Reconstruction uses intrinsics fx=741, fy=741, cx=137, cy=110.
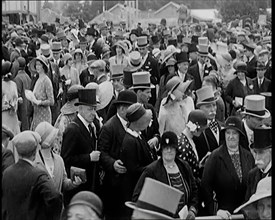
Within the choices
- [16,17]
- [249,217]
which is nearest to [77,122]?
[249,217]

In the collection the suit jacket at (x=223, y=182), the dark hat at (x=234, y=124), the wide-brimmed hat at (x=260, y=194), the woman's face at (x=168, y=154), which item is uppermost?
the dark hat at (x=234, y=124)

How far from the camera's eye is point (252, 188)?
21.8 feet

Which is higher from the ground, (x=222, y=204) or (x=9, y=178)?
(x=9, y=178)

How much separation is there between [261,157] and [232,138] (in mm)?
607

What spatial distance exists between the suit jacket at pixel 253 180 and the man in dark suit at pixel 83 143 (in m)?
1.72

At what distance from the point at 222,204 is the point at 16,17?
1056 inches

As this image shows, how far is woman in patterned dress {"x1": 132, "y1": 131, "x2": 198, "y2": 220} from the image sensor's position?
6.72m

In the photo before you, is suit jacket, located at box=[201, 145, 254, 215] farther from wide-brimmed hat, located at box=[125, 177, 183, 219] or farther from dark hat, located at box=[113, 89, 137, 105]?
wide-brimmed hat, located at box=[125, 177, 183, 219]

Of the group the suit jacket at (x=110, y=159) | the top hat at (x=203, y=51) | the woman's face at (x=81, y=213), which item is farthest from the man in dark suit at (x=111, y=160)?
the top hat at (x=203, y=51)

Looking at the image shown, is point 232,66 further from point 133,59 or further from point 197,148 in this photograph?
point 197,148

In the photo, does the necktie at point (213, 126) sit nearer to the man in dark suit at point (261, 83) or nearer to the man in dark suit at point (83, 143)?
the man in dark suit at point (83, 143)

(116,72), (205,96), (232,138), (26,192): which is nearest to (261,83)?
(116,72)

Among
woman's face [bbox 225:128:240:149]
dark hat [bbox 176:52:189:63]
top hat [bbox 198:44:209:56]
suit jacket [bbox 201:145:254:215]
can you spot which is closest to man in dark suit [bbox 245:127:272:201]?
suit jacket [bbox 201:145:254:215]

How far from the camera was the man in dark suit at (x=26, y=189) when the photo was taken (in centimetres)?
598
